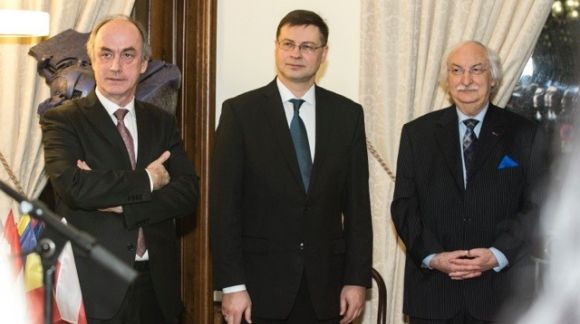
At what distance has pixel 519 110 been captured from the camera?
4734 millimetres

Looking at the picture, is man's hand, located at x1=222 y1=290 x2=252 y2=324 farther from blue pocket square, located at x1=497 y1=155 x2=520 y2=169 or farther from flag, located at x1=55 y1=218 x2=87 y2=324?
blue pocket square, located at x1=497 y1=155 x2=520 y2=169

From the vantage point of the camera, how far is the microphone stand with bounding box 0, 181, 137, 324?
6.23ft

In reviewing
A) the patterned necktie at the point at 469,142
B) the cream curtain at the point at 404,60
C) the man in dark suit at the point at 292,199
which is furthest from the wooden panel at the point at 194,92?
the patterned necktie at the point at 469,142

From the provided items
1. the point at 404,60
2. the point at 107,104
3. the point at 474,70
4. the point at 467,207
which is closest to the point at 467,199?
the point at 467,207

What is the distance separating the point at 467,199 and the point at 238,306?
3.36 ft

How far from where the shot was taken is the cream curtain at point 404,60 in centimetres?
462

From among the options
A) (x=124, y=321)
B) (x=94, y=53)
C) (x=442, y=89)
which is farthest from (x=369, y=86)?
(x=124, y=321)

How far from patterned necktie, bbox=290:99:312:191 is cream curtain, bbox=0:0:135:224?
1243mm

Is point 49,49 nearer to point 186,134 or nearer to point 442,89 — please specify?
point 186,134

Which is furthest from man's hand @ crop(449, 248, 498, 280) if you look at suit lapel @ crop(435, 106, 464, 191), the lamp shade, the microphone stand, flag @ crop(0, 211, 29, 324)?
the lamp shade

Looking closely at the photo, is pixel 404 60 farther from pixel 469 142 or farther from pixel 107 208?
pixel 107 208

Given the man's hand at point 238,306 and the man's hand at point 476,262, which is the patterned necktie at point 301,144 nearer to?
the man's hand at point 238,306

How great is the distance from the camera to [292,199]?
378 cm

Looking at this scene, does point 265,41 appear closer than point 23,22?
No
